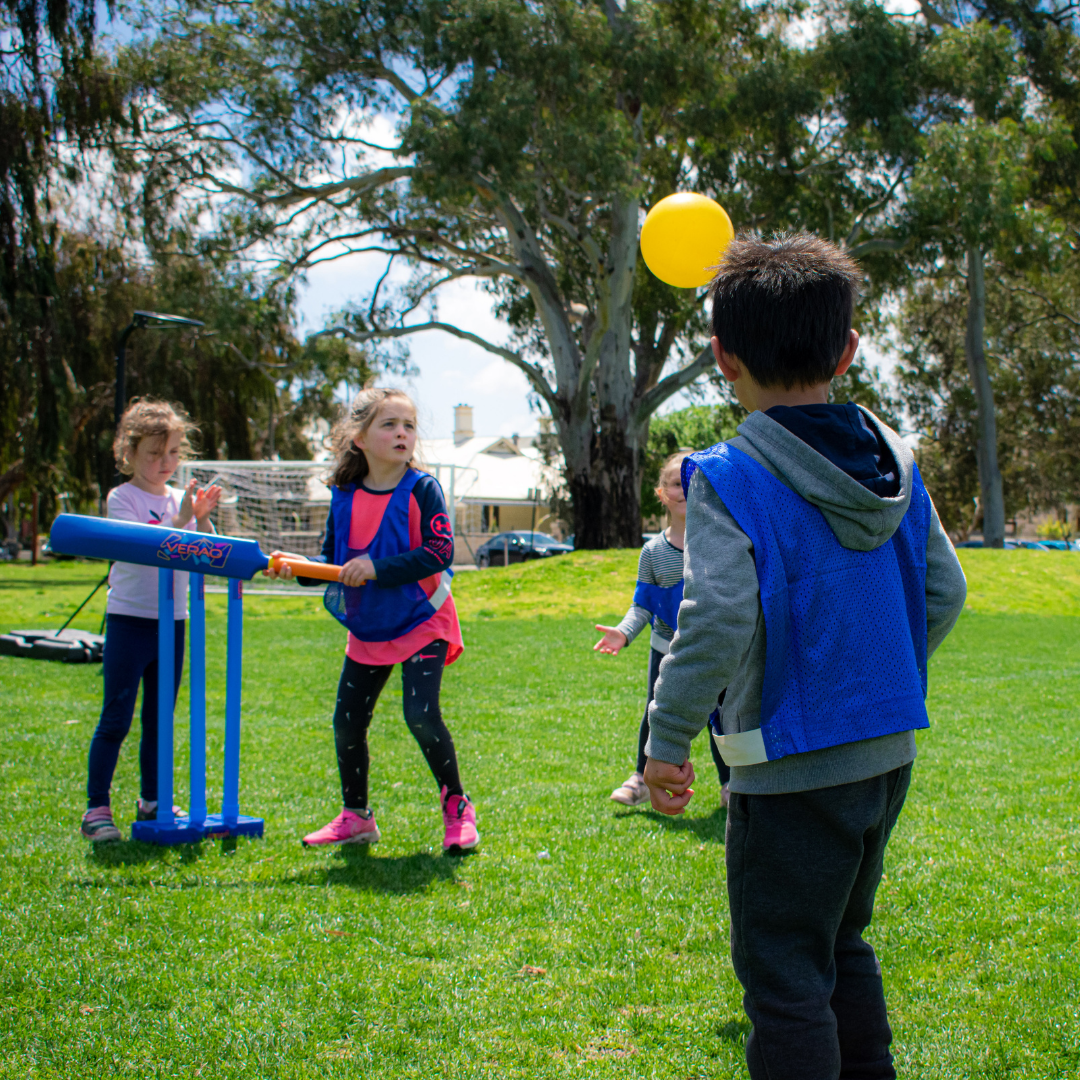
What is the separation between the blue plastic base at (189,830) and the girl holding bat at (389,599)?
31 cm

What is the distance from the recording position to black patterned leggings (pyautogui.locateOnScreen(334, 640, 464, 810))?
399cm

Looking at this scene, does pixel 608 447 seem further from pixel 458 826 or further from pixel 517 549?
pixel 458 826

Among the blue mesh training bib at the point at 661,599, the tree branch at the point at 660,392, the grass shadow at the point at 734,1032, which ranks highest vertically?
the tree branch at the point at 660,392

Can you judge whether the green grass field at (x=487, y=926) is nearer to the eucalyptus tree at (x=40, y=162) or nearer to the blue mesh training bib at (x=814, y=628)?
the blue mesh training bib at (x=814, y=628)

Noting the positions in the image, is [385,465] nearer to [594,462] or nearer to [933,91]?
[594,462]

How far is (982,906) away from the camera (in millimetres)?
3488

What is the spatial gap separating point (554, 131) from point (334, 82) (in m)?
5.59

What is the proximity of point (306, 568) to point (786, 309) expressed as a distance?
231cm

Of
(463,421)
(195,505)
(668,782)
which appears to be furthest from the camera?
(463,421)

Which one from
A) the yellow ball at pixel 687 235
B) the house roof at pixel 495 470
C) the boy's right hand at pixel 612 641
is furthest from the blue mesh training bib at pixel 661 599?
the house roof at pixel 495 470

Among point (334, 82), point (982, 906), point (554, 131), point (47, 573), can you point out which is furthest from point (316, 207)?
point (982, 906)

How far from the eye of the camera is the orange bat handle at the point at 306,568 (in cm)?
371

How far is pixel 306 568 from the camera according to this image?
12.2 feet

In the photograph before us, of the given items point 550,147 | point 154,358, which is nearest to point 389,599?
point 550,147
